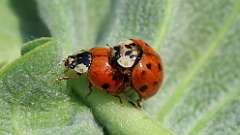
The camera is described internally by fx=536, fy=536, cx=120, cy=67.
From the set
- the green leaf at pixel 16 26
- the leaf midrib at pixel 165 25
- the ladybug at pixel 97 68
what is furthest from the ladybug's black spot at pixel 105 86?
the green leaf at pixel 16 26

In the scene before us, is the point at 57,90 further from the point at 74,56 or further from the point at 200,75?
the point at 200,75

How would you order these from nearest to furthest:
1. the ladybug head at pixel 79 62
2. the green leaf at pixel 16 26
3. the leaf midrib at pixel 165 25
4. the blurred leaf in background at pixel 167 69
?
the blurred leaf in background at pixel 167 69 → the ladybug head at pixel 79 62 → the leaf midrib at pixel 165 25 → the green leaf at pixel 16 26

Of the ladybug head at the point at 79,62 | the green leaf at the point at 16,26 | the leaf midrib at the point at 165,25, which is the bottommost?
the green leaf at the point at 16,26

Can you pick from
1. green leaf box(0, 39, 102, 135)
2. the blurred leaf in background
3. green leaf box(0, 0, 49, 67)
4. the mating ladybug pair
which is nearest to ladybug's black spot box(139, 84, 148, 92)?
the mating ladybug pair

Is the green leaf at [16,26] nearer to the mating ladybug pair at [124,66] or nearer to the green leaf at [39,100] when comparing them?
the mating ladybug pair at [124,66]

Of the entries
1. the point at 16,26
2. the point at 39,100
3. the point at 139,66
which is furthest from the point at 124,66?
the point at 16,26

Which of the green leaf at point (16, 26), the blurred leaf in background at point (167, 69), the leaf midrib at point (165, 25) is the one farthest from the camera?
the green leaf at point (16, 26)

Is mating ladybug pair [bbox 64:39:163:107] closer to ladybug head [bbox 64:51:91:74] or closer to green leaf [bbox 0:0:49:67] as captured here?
ladybug head [bbox 64:51:91:74]

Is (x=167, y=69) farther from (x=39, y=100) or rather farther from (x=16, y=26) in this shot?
(x=16, y=26)
